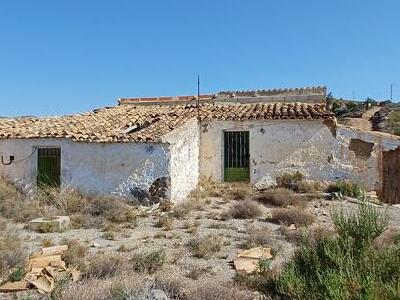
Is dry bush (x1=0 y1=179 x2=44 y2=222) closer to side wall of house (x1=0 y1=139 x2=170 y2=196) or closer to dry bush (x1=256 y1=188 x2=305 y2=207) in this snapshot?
side wall of house (x1=0 y1=139 x2=170 y2=196)

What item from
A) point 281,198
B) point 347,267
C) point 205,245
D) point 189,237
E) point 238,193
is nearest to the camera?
point 347,267

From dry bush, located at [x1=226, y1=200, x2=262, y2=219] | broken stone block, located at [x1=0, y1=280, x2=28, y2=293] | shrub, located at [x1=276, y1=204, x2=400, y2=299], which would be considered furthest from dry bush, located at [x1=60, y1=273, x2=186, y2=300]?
dry bush, located at [x1=226, y1=200, x2=262, y2=219]

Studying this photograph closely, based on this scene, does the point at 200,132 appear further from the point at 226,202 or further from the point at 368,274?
the point at 368,274

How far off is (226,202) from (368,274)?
1033 centimetres

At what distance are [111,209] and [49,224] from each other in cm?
221

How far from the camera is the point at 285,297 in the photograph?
19.6ft

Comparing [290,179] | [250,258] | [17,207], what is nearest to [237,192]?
[290,179]

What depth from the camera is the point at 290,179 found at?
17375 mm

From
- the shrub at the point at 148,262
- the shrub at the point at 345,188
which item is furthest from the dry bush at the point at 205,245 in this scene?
the shrub at the point at 345,188

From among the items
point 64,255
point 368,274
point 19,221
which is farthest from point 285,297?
point 19,221

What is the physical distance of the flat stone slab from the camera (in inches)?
455

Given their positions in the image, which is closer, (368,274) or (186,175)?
(368,274)

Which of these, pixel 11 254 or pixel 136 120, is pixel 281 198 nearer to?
pixel 136 120

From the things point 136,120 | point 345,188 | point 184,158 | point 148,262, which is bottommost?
point 148,262
